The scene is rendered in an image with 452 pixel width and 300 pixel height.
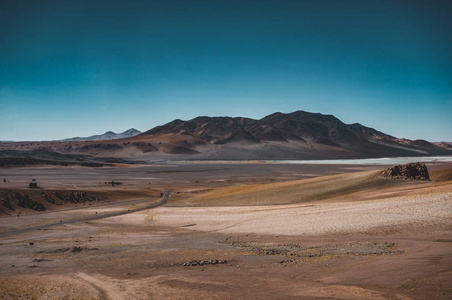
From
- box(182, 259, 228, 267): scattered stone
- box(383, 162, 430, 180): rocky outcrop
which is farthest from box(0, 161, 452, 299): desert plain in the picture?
box(383, 162, 430, 180): rocky outcrop

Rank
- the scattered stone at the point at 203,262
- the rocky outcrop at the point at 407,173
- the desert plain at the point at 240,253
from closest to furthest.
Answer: the desert plain at the point at 240,253, the scattered stone at the point at 203,262, the rocky outcrop at the point at 407,173

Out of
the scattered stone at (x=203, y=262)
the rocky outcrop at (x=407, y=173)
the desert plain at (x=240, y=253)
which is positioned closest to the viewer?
the desert plain at (x=240, y=253)

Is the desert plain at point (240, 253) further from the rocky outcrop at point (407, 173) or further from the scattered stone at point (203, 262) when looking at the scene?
the rocky outcrop at point (407, 173)

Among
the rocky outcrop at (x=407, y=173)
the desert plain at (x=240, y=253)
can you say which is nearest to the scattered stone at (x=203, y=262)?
the desert plain at (x=240, y=253)

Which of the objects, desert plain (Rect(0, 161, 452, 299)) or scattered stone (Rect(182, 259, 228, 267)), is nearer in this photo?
desert plain (Rect(0, 161, 452, 299))

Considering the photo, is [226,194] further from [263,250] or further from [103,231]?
[263,250]

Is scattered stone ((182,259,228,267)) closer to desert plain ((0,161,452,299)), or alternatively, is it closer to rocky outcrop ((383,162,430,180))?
desert plain ((0,161,452,299))

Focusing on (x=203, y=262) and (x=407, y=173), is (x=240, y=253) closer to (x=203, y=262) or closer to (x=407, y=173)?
(x=203, y=262)

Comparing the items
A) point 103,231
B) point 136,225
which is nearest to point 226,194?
point 136,225

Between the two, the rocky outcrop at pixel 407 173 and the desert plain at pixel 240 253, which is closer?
the desert plain at pixel 240 253

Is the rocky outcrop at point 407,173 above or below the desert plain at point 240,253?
above

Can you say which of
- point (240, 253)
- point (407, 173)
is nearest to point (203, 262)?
point (240, 253)
